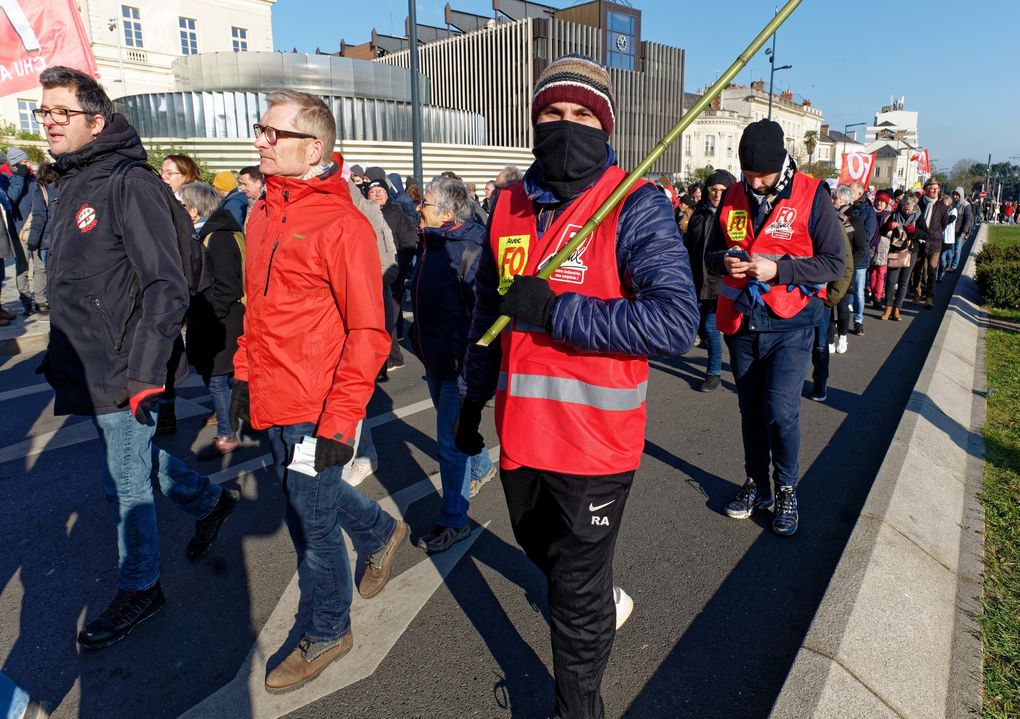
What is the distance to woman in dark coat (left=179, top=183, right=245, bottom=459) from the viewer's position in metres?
4.65

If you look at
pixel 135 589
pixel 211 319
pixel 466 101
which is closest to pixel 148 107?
pixel 211 319

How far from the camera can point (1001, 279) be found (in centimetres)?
1089

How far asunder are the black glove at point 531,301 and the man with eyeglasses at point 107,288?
162 cm

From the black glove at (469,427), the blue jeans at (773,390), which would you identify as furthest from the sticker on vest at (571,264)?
the blue jeans at (773,390)

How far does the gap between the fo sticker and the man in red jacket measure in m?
0.66

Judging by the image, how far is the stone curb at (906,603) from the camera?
2326mm

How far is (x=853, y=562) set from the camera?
3047mm

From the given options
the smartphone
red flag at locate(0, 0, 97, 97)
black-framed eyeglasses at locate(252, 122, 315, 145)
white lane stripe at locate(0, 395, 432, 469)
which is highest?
red flag at locate(0, 0, 97, 97)

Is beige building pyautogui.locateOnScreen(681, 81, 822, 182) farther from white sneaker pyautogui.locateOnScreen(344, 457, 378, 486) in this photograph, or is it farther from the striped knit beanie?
the striped knit beanie

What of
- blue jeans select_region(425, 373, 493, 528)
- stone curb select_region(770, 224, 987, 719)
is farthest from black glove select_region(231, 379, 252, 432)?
stone curb select_region(770, 224, 987, 719)

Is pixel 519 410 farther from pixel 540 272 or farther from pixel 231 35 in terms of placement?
pixel 231 35

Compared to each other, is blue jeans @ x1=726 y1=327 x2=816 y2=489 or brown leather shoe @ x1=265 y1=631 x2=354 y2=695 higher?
blue jeans @ x1=726 y1=327 x2=816 y2=489

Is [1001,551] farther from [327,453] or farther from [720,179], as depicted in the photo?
[720,179]

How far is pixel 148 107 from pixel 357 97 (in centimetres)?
1012
